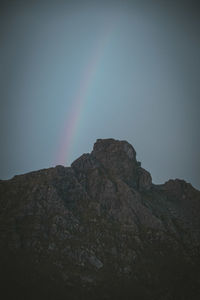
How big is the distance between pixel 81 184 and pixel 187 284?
8780 centimetres

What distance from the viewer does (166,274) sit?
98.1 m

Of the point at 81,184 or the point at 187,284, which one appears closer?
the point at 187,284

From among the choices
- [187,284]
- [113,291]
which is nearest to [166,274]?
[187,284]

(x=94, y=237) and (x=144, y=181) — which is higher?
(x=144, y=181)

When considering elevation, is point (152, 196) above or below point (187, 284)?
above

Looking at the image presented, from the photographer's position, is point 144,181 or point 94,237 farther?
point 144,181

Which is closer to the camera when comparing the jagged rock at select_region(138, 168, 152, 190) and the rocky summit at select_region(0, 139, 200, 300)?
the rocky summit at select_region(0, 139, 200, 300)

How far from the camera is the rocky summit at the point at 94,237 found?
8581 cm

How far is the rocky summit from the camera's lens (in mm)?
85812

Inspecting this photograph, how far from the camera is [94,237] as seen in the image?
113500 millimetres

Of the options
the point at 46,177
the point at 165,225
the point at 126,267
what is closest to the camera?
the point at 126,267

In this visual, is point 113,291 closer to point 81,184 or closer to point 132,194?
point 132,194

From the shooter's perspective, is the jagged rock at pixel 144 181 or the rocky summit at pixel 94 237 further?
the jagged rock at pixel 144 181

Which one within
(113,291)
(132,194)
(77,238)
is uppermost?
(132,194)
